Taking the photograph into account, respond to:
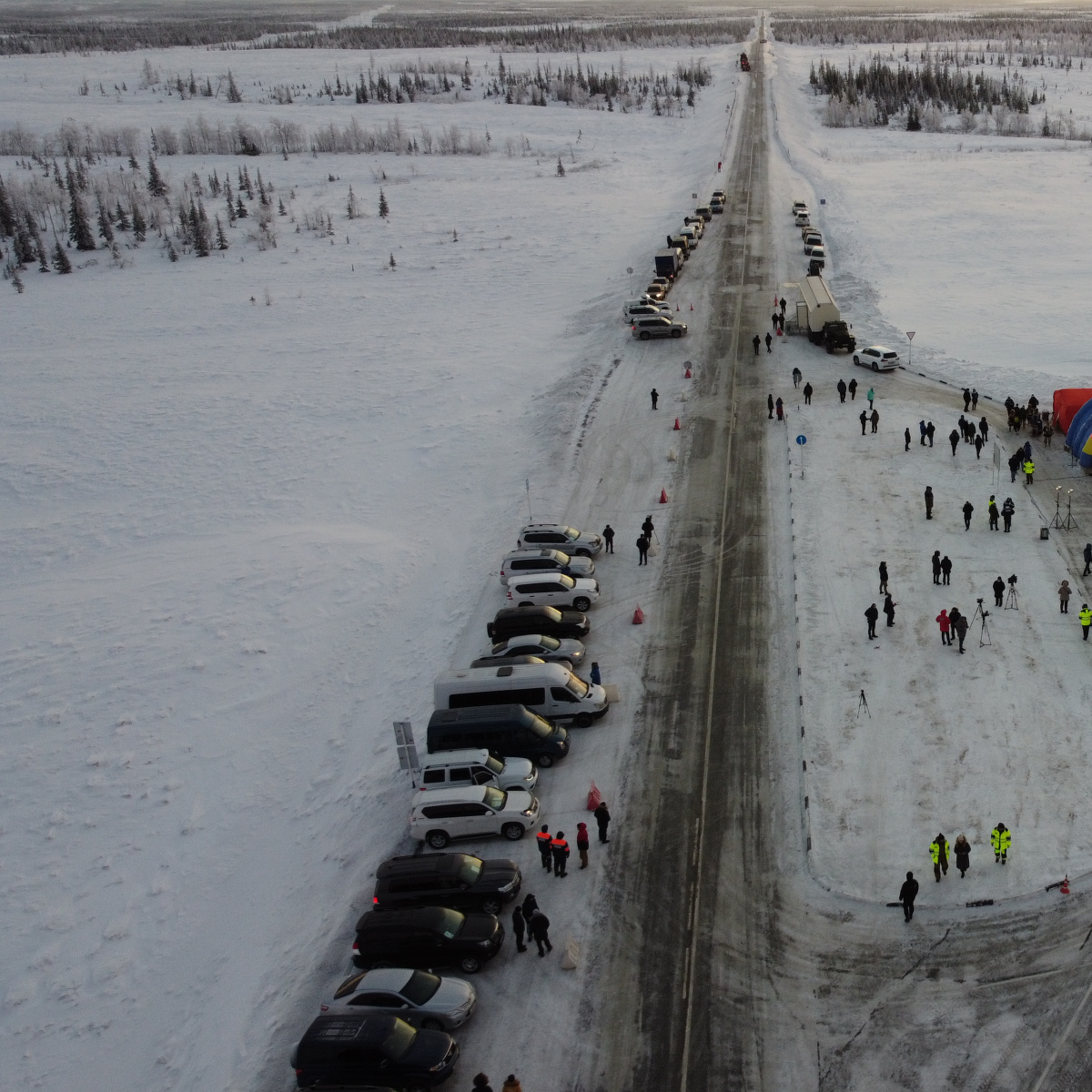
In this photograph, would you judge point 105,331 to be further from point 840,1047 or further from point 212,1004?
point 840,1047

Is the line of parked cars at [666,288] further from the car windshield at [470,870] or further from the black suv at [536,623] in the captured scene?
the car windshield at [470,870]

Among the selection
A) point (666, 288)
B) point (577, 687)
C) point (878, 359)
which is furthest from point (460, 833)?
point (666, 288)

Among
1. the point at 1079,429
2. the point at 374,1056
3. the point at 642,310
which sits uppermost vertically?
the point at 642,310

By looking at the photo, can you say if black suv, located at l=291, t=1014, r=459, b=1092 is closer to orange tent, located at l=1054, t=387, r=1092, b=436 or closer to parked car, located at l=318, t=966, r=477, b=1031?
parked car, located at l=318, t=966, r=477, b=1031

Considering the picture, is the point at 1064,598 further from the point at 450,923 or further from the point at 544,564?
the point at 450,923

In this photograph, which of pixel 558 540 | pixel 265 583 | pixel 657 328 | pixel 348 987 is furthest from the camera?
pixel 657 328

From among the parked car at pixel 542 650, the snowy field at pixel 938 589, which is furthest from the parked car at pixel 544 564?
the snowy field at pixel 938 589
